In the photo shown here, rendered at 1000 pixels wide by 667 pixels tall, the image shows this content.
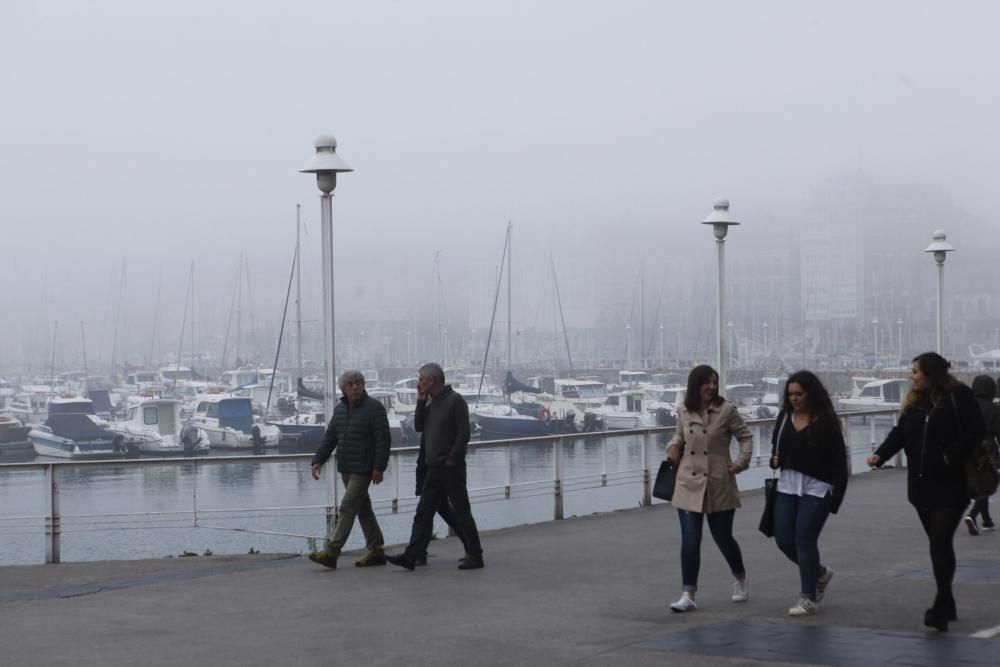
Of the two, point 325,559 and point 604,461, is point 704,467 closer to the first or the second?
point 325,559

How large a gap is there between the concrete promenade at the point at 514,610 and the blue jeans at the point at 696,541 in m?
0.31

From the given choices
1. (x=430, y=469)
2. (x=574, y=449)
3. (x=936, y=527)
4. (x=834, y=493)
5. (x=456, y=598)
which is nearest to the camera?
(x=936, y=527)

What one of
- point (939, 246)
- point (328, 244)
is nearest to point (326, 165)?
point (328, 244)

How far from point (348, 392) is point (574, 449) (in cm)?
575

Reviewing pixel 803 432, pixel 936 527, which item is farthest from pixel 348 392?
pixel 936 527

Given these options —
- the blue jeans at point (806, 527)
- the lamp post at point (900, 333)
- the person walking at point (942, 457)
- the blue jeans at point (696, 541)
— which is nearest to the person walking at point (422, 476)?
the blue jeans at point (696, 541)

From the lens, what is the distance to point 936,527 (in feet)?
26.6

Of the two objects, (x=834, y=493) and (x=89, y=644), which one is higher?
(x=834, y=493)

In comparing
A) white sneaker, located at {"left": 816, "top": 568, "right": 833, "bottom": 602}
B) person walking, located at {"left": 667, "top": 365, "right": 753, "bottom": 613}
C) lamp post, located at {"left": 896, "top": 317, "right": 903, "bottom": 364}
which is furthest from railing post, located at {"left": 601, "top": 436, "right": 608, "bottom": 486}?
lamp post, located at {"left": 896, "top": 317, "right": 903, "bottom": 364}

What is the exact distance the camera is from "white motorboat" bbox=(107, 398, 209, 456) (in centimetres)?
A: 6456

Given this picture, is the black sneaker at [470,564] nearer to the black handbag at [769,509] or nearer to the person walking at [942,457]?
the black handbag at [769,509]

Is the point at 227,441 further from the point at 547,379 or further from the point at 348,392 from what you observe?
the point at 348,392

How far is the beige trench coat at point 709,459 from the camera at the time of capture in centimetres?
911

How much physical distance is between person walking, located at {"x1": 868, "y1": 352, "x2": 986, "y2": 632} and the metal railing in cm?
607
